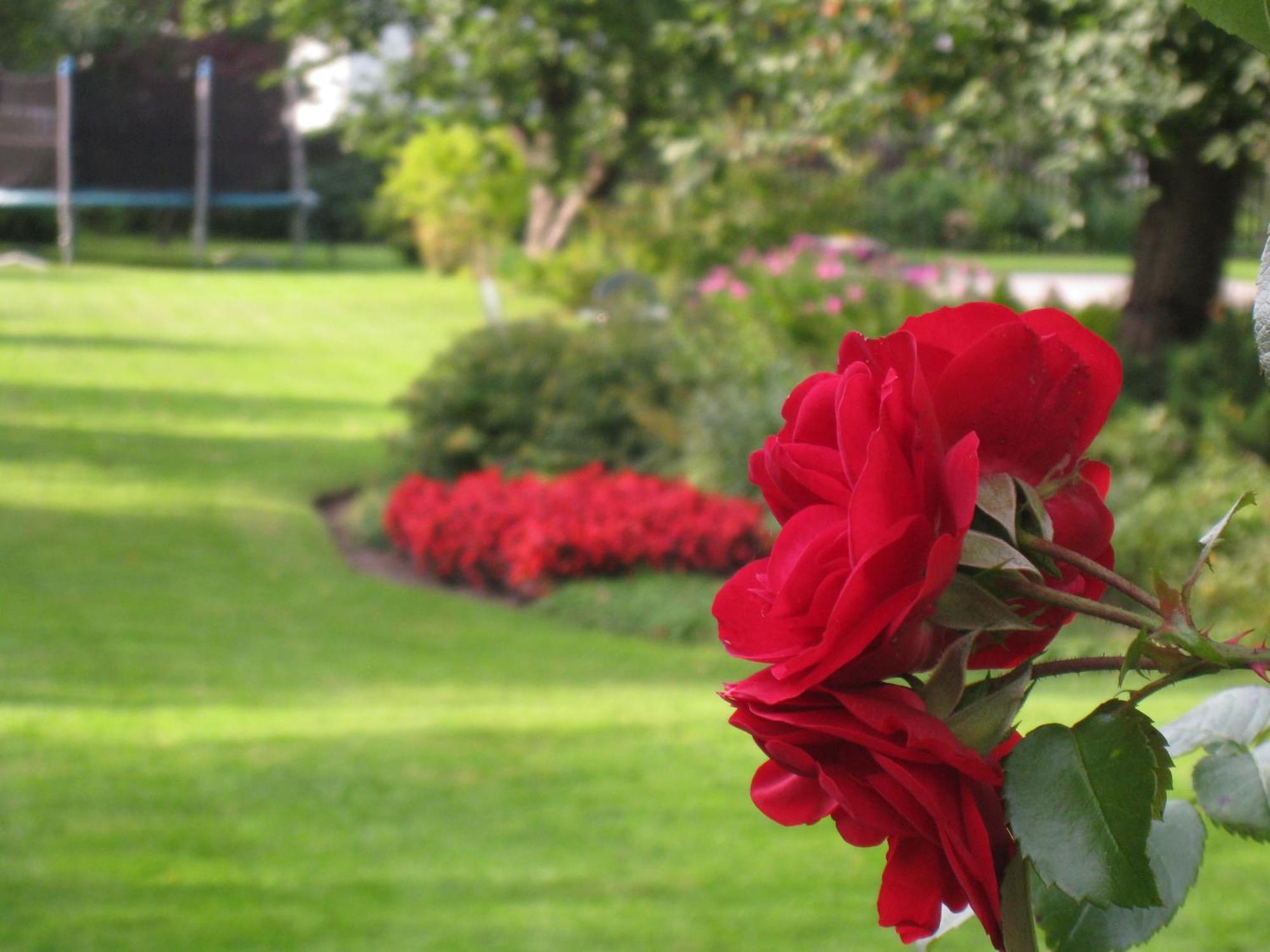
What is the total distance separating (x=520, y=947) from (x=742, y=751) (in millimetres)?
1529

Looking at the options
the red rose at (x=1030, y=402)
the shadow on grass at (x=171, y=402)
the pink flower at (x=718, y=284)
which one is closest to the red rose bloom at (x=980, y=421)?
the red rose at (x=1030, y=402)

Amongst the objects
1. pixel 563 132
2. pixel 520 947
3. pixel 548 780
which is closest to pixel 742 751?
pixel 548 780

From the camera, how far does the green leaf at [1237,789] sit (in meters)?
0.76

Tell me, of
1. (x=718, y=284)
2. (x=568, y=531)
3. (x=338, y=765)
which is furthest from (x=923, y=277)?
(x=338, y=765)

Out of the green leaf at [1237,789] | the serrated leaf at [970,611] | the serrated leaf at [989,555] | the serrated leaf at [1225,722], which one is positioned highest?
the serrated leaf at [989,555]

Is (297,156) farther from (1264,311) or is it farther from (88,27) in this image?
(1264,311)

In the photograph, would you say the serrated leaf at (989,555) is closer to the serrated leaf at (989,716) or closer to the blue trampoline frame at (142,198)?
the serrated leaf at (989,716)

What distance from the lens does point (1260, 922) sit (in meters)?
3.17

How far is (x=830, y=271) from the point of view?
1026cm

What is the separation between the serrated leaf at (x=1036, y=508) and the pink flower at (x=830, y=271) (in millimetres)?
9738

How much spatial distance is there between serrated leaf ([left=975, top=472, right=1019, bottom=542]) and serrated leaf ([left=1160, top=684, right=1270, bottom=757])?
340mm

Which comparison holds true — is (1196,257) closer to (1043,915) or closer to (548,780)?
(548,780)

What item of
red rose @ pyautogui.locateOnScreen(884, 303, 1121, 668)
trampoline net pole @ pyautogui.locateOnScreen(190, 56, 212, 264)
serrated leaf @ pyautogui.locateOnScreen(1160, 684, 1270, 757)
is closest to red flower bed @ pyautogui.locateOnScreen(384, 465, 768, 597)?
serrated leaf @ pyautogui.locateOnScreen(1160, 684, 1270, 757)

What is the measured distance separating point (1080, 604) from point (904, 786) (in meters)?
0.08
